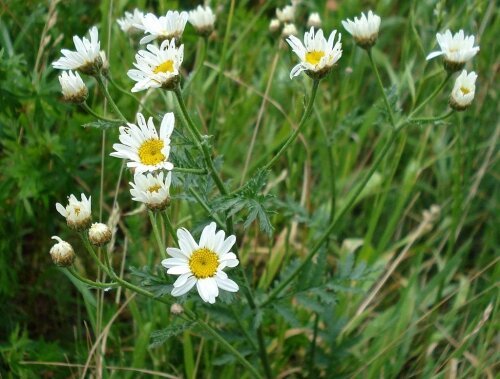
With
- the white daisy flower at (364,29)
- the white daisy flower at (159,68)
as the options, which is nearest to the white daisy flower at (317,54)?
the white daisy flower at (364,29)

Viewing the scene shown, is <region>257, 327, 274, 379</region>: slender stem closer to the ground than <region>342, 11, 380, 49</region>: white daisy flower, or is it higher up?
closer to the ground

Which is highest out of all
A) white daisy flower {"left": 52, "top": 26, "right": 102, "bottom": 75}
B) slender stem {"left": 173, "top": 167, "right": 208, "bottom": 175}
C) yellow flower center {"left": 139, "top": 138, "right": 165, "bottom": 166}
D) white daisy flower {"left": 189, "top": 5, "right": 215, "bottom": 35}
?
white daisy flower {"left": 189, "top": 5, "right": 215, "bottom": 35}

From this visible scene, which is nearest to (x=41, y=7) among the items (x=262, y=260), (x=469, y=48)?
(x=262, y=260)

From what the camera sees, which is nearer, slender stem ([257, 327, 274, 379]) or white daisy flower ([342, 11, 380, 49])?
white daisy flower ([342, 11, 380, 49])

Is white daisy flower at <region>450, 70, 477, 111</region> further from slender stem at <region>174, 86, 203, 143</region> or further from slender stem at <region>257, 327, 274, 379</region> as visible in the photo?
slender stem at <region>257, 327, 274, 379</region>

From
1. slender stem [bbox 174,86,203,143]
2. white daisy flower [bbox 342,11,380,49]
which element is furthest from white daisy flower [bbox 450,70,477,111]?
slender stem [bbox 174,86,203,143]

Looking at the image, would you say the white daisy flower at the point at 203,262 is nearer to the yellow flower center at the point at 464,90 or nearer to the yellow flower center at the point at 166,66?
the yellow flower center at the point at 166,66
